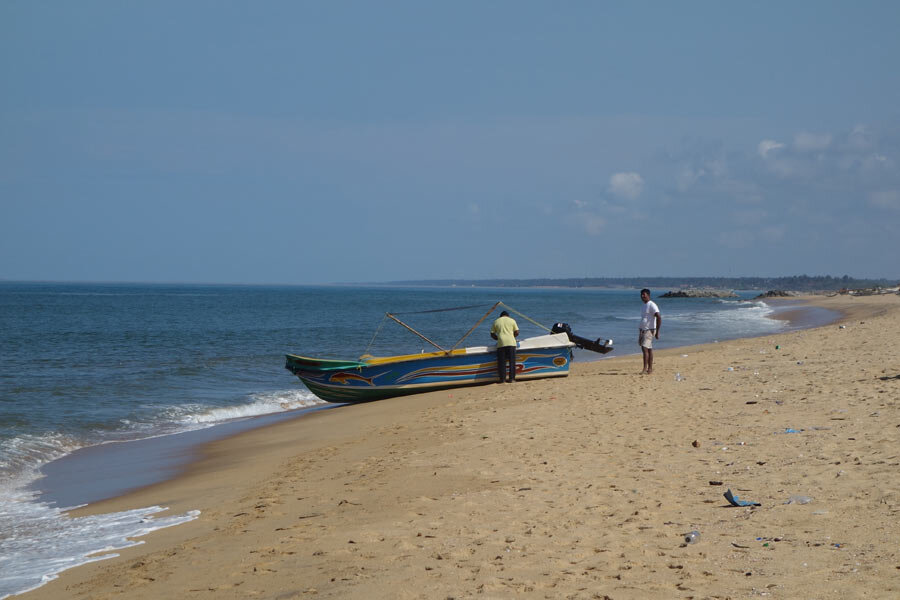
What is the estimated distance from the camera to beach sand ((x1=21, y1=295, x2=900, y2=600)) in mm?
4312

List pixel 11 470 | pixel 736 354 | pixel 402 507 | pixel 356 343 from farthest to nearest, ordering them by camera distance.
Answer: pixel 356 343, pixel 736 354, pixel 11 470, pixel 402 507

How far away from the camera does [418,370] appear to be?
49.1ft

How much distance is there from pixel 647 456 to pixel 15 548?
5.71 metres

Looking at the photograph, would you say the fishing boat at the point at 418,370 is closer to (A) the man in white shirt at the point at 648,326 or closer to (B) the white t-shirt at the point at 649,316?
(A) the man in white shirt at the point at 648,326

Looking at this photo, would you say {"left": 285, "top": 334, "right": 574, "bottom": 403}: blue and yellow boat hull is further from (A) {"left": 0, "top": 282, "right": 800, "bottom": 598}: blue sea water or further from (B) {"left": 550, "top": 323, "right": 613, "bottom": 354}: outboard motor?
(A) {"left": 0, "top": 282, "right": 800, "bottom": 598}: blue sea water

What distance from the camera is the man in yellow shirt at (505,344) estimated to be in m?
14.9

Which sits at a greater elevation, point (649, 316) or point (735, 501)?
point (649, 316)

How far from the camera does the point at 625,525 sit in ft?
17.0

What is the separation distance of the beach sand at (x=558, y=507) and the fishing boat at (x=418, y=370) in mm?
4088

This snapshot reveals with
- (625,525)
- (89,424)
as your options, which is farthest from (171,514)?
(89,424)

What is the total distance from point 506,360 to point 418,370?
5.82 feet

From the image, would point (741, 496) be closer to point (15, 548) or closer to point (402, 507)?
point (402, 507)

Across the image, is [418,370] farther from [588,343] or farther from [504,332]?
[588,343]

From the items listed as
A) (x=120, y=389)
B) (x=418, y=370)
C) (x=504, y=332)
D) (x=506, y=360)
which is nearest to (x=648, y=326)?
(x=504, y=332)
